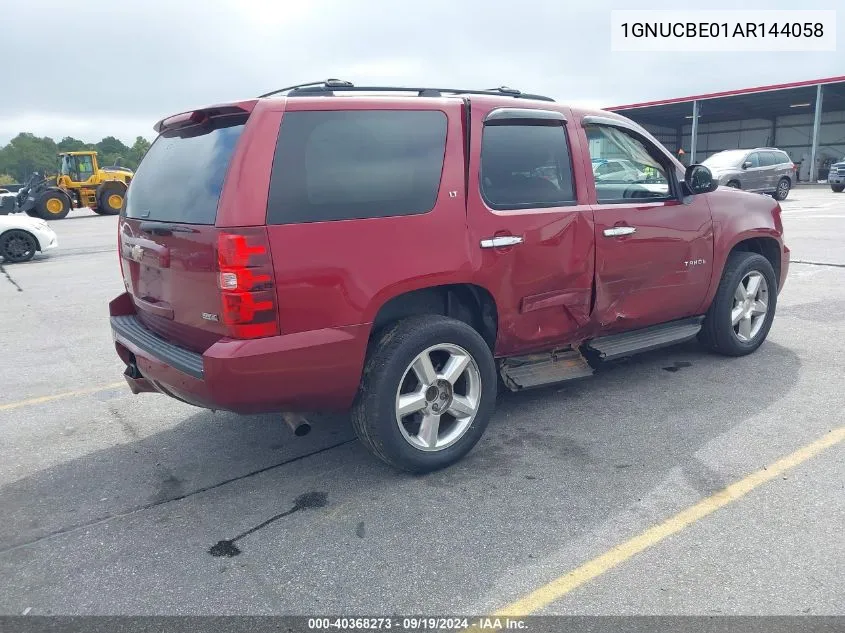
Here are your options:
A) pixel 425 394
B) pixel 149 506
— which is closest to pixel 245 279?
pixel 425 394

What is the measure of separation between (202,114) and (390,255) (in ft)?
3.71

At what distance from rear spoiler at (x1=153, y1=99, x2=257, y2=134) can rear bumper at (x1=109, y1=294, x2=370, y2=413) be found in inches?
41.5

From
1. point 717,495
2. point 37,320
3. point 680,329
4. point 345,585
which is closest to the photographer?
point 345,585

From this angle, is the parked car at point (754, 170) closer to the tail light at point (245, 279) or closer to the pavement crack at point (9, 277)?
the pavement crack at point (9, 277)

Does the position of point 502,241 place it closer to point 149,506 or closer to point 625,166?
point 625,166

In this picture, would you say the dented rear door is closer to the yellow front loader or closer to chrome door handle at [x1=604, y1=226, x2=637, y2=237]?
chrome door handle at [x1=604, y1=226, x2=637, y2=237]

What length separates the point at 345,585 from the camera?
261cm

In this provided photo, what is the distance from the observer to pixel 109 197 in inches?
1057

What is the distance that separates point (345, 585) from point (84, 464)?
198 cm

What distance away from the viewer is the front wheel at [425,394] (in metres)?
3.29

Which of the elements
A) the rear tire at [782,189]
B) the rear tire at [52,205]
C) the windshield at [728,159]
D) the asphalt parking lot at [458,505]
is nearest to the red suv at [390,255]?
the asphalt parking lot at [458,505]

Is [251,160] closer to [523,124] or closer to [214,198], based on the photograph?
[214,198]

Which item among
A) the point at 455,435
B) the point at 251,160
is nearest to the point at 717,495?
the point at 455,435

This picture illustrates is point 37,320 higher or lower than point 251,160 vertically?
lower
